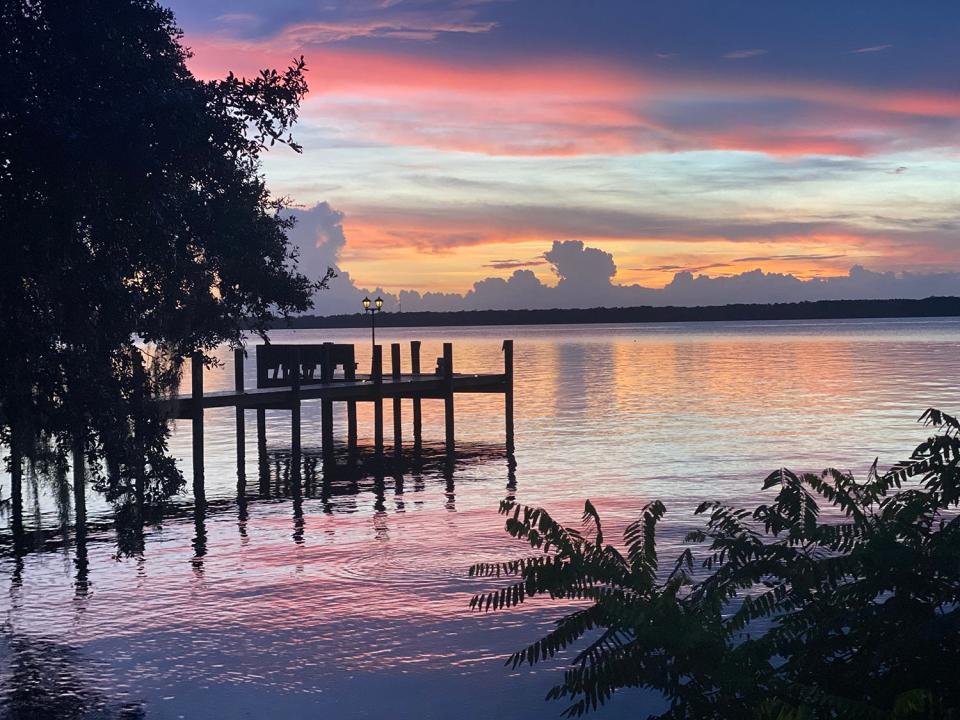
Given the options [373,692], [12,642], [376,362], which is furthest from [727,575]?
[376,362]

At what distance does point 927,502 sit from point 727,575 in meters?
1.16

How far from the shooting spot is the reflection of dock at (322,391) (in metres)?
30.5

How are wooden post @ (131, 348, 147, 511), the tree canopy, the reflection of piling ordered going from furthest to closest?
the reflection of piling → wooden post @ (131, 348, 147, 511) → the tree canopy

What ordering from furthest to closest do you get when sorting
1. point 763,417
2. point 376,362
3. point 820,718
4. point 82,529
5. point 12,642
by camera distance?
point 763,417 < point 376,362 < point 82,529 < point 12,642 < point 820,718

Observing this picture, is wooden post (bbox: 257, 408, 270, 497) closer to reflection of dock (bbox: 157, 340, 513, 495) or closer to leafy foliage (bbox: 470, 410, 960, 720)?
reflection of dock (bbox: 157, 340, 513, 495)

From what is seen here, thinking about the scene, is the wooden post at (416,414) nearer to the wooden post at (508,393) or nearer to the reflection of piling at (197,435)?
the wooden post at (508,393)

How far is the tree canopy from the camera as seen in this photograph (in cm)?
1025

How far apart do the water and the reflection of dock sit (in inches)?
63.7

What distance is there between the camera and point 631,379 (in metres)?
78.5

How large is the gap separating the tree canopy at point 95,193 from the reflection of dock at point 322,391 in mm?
16688

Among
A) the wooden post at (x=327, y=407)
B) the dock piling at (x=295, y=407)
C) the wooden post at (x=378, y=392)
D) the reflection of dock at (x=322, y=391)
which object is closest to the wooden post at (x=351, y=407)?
the reflection of dock at (x=322, y=391)

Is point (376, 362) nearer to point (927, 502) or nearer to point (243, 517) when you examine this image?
point (243, 517)

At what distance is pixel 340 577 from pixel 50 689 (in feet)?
21.0

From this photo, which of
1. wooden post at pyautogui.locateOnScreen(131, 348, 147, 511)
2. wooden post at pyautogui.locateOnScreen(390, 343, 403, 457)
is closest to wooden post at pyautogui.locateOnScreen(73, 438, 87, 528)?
wooden post at pyautogui.locateOnScreen(390, 343, 403, 457)
